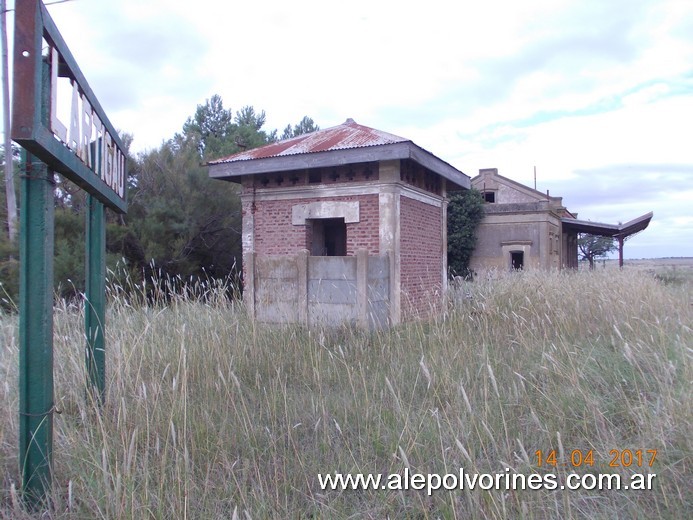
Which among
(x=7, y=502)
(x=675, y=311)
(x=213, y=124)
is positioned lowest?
(x=7, y=502)

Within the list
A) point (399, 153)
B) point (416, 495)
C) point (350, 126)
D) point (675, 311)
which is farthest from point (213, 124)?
point (416, 495)

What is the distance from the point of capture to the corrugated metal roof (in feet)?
30.7

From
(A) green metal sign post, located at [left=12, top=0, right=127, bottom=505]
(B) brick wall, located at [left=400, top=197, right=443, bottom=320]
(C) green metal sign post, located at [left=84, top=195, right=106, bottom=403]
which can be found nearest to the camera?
(A) green metal sign post, located at [left=12, top=0, right=127, bottom=505]

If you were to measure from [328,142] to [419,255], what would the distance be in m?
3.01

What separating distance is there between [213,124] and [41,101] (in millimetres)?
33325

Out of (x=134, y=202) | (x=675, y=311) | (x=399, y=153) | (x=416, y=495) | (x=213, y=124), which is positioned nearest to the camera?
(x=416, y=495)

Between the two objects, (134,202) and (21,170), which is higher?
(134,202)

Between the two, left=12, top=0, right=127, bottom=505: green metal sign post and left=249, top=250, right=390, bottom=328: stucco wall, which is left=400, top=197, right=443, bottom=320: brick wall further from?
left=12, top=0, right=127, bottom=505: green metal sign post

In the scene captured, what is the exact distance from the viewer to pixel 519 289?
917cm

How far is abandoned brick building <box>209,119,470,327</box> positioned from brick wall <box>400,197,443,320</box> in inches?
0.9

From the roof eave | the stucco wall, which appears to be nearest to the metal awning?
the roof eave

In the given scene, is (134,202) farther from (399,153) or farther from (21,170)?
(21,170)

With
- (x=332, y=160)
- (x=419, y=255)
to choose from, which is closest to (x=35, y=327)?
(x=332, y=160)
